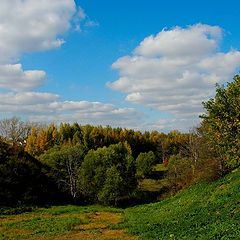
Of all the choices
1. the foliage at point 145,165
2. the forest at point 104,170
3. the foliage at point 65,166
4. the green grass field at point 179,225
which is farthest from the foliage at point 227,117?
the foliage at point 145,165

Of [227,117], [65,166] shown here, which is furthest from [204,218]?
[65,166]

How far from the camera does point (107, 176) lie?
75.5 meters

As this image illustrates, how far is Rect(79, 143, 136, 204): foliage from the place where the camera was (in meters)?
74.2

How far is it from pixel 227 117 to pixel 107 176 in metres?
42.4

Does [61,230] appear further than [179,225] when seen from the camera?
Yes

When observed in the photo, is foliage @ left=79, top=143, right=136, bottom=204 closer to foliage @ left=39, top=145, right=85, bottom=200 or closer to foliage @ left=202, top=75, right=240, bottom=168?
foliage @ left=39, top=145, right=85, bottom=200

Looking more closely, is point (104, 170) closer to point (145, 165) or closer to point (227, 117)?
point (227, 117)

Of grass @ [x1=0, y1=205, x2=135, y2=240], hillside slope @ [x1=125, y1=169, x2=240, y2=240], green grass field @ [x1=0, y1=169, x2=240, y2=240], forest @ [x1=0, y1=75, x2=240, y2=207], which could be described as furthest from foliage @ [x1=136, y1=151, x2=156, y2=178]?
grass @ [x1=0, y1=205, x2=135, y2=240]

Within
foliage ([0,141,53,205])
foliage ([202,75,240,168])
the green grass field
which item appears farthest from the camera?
foliage ([0,141,53,205])

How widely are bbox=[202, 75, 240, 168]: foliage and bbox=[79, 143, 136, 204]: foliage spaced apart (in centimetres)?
3874

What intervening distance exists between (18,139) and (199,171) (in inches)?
3637

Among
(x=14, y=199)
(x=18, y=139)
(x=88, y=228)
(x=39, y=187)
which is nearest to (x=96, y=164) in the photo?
(x=39, y=187)

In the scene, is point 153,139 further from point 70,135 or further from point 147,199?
point 147,199

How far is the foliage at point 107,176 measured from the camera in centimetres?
7418
